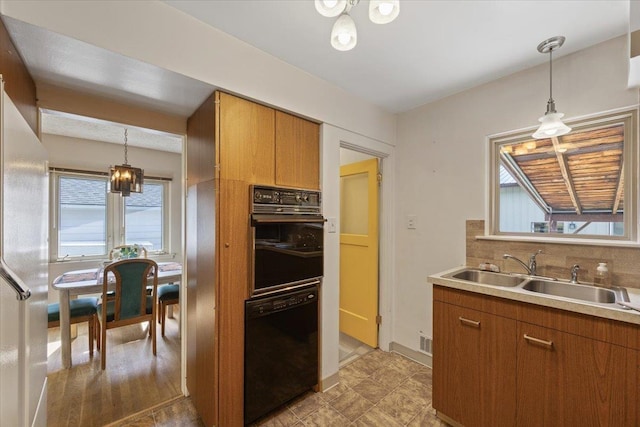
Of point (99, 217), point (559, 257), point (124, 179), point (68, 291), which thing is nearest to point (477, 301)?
point (559, 257)

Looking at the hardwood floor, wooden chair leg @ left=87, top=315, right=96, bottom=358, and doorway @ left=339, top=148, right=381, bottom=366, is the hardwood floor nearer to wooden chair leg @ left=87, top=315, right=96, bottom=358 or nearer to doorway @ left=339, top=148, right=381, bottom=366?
wooden chair leg @ left=87, top=315, right=96, bottom=358

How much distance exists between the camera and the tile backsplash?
1514 millimetres

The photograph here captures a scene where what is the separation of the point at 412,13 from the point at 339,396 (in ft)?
8.52

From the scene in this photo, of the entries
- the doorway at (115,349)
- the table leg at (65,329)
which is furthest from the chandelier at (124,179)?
the table leg at (65,329)

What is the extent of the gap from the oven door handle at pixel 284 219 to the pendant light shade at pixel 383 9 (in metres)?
1.17

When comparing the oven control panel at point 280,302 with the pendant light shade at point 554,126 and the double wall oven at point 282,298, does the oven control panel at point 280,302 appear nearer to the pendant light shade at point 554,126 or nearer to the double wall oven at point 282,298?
the double wall oven at point 282,298

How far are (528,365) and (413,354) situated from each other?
130 cm

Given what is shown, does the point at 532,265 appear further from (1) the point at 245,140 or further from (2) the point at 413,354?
(1) the point at 245,140

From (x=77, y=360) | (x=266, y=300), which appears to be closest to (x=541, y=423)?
(x=266, y=300)

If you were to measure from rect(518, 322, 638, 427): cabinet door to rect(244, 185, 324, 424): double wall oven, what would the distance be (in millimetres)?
1301

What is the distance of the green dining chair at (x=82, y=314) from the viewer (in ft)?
8.15

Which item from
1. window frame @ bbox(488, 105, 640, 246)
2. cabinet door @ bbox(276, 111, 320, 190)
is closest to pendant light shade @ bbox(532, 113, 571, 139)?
window frame @ bbox(488, 105, 640, 246)

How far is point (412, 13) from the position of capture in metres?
1.40

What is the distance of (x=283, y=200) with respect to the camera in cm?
178
